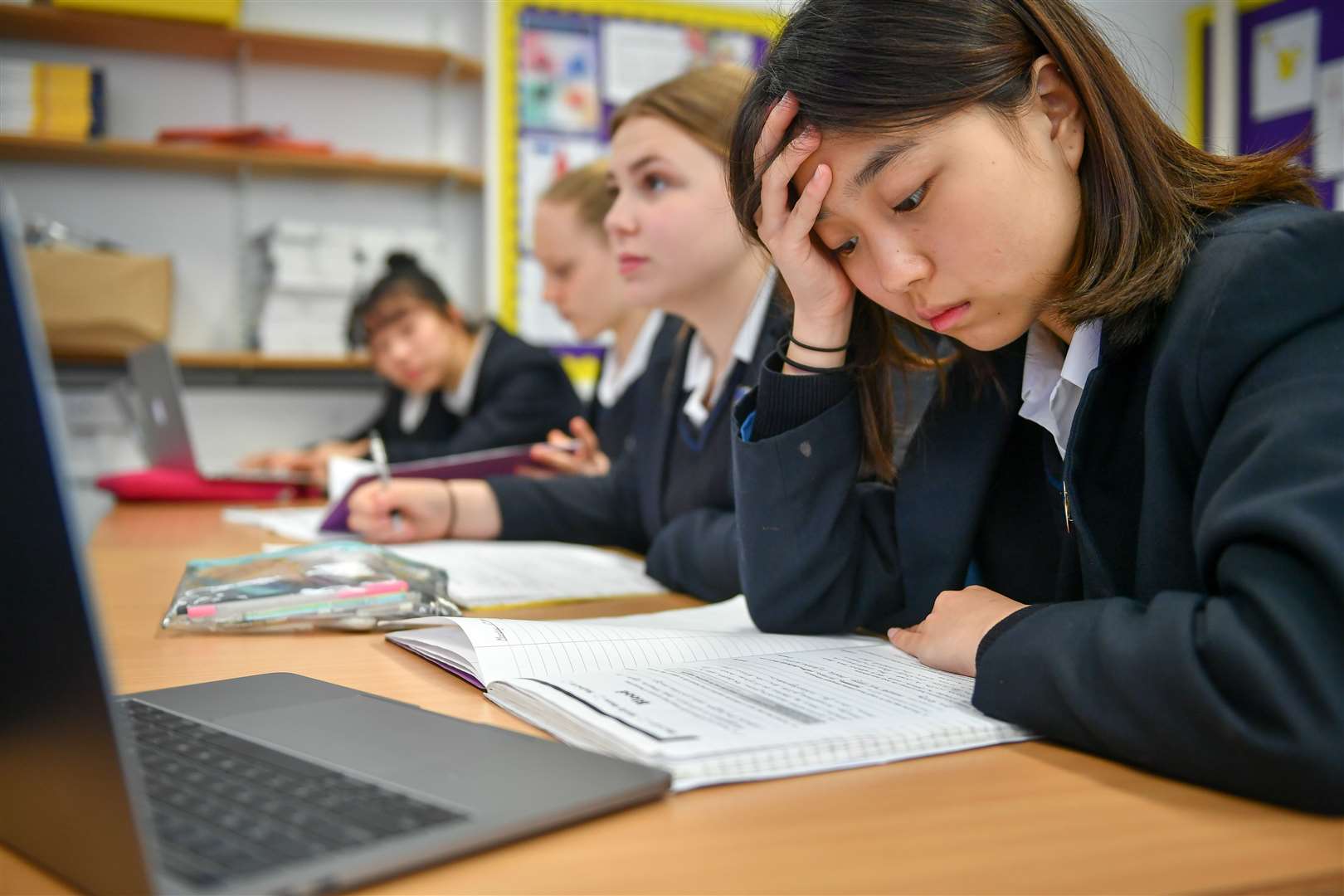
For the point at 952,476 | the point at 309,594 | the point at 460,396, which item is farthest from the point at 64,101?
the point at 952,476

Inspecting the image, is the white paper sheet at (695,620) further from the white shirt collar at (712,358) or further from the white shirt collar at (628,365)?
the white shirt collar at (628,365)

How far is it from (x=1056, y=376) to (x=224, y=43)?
10.6 ft

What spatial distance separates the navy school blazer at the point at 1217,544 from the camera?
1.80 ft

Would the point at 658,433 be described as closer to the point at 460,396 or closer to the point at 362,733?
the point at 362,733

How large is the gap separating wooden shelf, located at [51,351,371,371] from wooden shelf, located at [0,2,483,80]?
929 mm

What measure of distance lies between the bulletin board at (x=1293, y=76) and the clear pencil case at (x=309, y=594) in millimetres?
3007

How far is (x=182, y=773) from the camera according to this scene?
0.52 m

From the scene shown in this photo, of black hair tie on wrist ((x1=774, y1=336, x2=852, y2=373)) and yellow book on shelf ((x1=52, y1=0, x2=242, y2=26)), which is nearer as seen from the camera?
black hair tie on wrist ((x1=774, y1=336, x2=852, y2=373))

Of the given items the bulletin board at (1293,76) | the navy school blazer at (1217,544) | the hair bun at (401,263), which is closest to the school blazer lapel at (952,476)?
the navy school blazer at (1217,544)

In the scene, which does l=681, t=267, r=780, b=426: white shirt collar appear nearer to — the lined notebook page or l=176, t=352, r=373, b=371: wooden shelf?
the lined notebook page

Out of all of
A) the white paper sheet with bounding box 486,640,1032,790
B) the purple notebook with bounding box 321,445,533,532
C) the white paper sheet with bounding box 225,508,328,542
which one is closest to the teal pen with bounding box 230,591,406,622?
the white paper sheet with bounding box 486,640,1032,790

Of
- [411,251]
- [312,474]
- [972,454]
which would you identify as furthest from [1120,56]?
[411,251]

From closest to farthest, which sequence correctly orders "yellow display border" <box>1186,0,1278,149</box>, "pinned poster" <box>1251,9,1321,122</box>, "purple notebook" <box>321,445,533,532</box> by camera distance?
1. "purple notebook" <box>321,445,533,532</box>
2. "pinned poster" <box>1251,9,1321,122</box>
3. "yellow display border" <box>1186,0,1278,149</box>

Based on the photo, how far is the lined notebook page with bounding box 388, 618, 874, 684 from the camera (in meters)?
0.77
